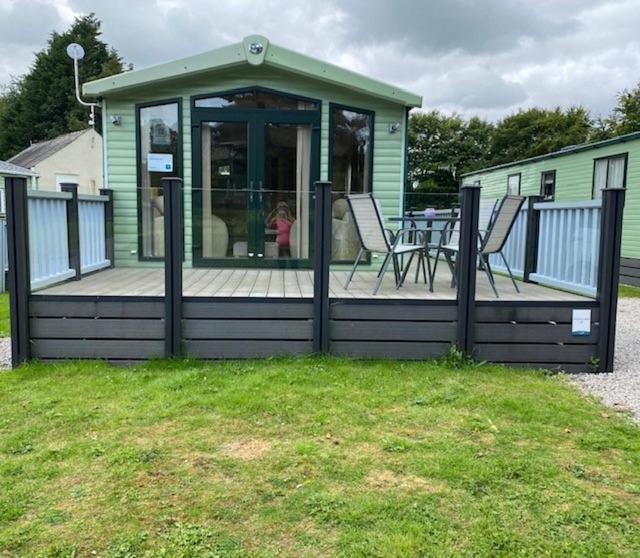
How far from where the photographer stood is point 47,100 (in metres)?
30.4

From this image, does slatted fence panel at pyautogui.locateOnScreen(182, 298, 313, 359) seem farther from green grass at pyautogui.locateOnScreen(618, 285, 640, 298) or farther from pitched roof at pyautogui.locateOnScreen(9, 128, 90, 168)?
pitched roof at pyautogui.locateOnScreen(9, 128, 90, 168)

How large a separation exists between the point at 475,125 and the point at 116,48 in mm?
22171

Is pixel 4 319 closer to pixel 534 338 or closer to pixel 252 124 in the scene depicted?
pixel 252 124

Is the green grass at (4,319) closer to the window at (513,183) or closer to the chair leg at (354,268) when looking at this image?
the chair leg at (354,268)

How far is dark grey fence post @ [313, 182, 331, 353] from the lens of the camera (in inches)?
156

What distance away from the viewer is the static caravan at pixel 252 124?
19.1ft

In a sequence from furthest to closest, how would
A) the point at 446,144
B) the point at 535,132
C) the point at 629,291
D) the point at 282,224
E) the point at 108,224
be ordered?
1. the point at 446,144
2. the point at 535,132
3. the point at 629,291
4. the point at 108,224
5. the point at 282,224

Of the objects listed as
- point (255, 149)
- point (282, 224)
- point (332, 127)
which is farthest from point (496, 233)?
point (255, 149)

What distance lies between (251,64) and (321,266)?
298 cm

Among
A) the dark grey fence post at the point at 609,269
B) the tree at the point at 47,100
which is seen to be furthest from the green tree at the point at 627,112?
the tree at the point at 47,100

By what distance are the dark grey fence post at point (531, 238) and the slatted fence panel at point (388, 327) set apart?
1541mm

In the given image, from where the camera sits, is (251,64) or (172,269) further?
(251,64)

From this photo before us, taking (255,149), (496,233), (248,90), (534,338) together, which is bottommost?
(534,338)

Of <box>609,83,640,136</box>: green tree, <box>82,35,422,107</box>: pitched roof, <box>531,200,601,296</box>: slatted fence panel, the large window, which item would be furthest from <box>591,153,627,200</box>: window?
<box>609,83,640,136</box>: green tree
